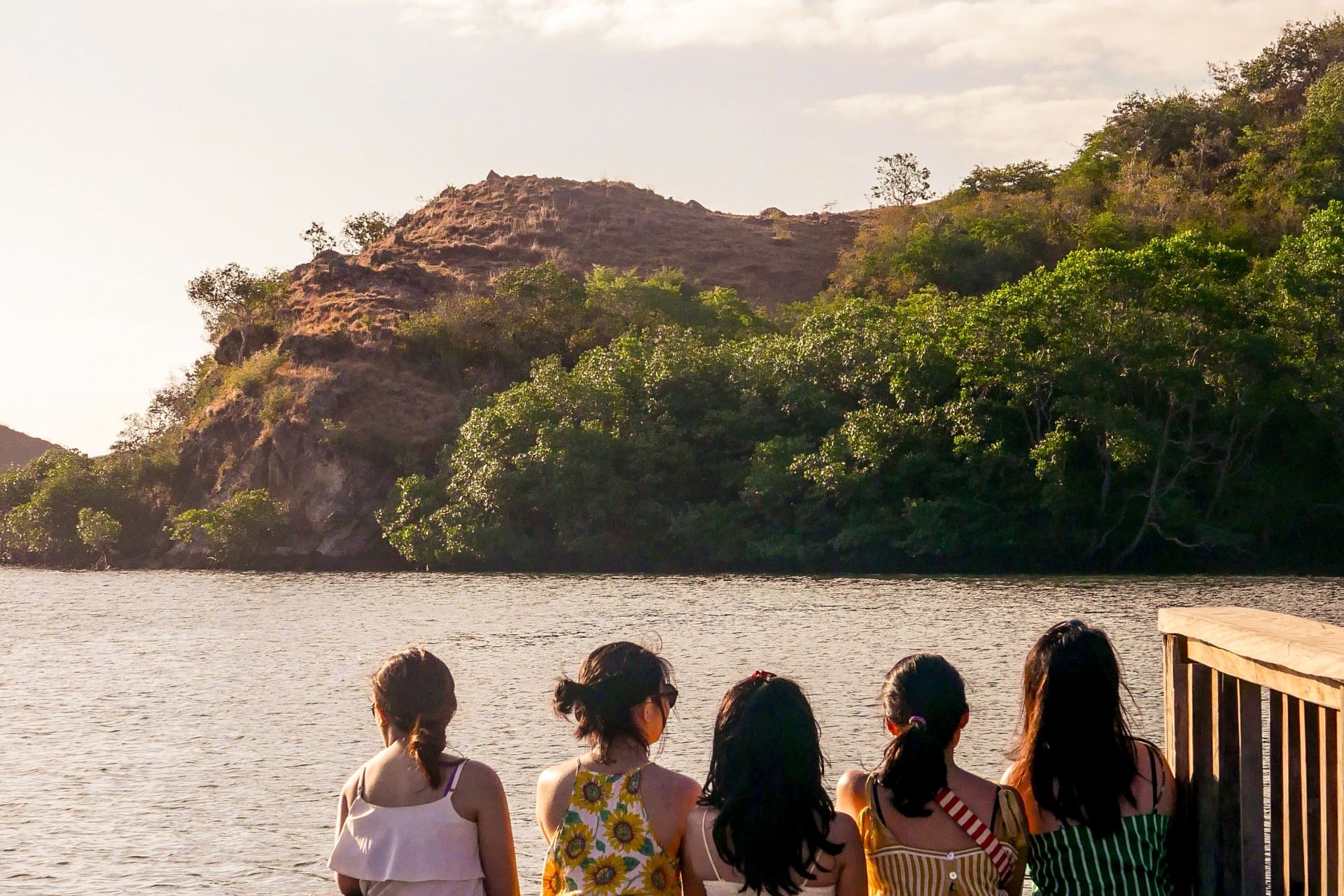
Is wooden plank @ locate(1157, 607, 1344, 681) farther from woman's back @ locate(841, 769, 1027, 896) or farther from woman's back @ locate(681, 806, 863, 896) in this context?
woman's back @ locate(681, 806, 863, 896)

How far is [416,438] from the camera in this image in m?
48.2

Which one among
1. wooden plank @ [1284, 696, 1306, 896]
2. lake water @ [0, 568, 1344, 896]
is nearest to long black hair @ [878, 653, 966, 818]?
wooden plank @ [1284, 696, 1306, 896]

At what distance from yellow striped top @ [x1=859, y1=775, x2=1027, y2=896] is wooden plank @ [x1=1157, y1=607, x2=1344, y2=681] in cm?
64

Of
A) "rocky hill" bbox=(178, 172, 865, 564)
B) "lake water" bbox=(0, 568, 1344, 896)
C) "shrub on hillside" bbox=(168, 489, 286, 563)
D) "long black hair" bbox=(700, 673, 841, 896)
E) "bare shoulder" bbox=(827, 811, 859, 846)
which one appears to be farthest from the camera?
"rocky hill" bbox=(178, 172, 865, 564)

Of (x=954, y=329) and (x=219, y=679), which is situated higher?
(x=954, y=329)

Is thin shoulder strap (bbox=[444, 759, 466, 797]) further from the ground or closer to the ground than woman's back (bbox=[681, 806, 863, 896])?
further from the ground

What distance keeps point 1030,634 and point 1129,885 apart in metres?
16.7

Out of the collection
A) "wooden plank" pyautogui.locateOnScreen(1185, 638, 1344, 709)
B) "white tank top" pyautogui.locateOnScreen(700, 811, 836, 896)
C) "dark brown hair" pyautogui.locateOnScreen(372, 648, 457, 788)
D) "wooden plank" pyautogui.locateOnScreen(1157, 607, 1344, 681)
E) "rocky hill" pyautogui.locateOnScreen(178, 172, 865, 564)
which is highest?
"rocky hill" pyautogui.locateOnScreen(178, 172, 865, 564)

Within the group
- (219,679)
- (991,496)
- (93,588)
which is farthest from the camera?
(93,588)

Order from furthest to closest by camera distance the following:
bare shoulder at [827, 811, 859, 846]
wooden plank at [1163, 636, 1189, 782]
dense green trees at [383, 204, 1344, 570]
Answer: dense green trees at [383, 204, 1344, 570] < wooden plank at [1163, 636, 1189, 782] < bare shoulder at [827, 811, 859, 846]

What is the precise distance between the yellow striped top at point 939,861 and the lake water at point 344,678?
76.8 inches

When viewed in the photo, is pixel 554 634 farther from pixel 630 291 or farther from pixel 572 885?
pixel 630 291

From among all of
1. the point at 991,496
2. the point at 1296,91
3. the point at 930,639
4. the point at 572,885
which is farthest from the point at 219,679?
the point at 1296,91

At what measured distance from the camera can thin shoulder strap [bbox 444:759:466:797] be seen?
3660 mm
